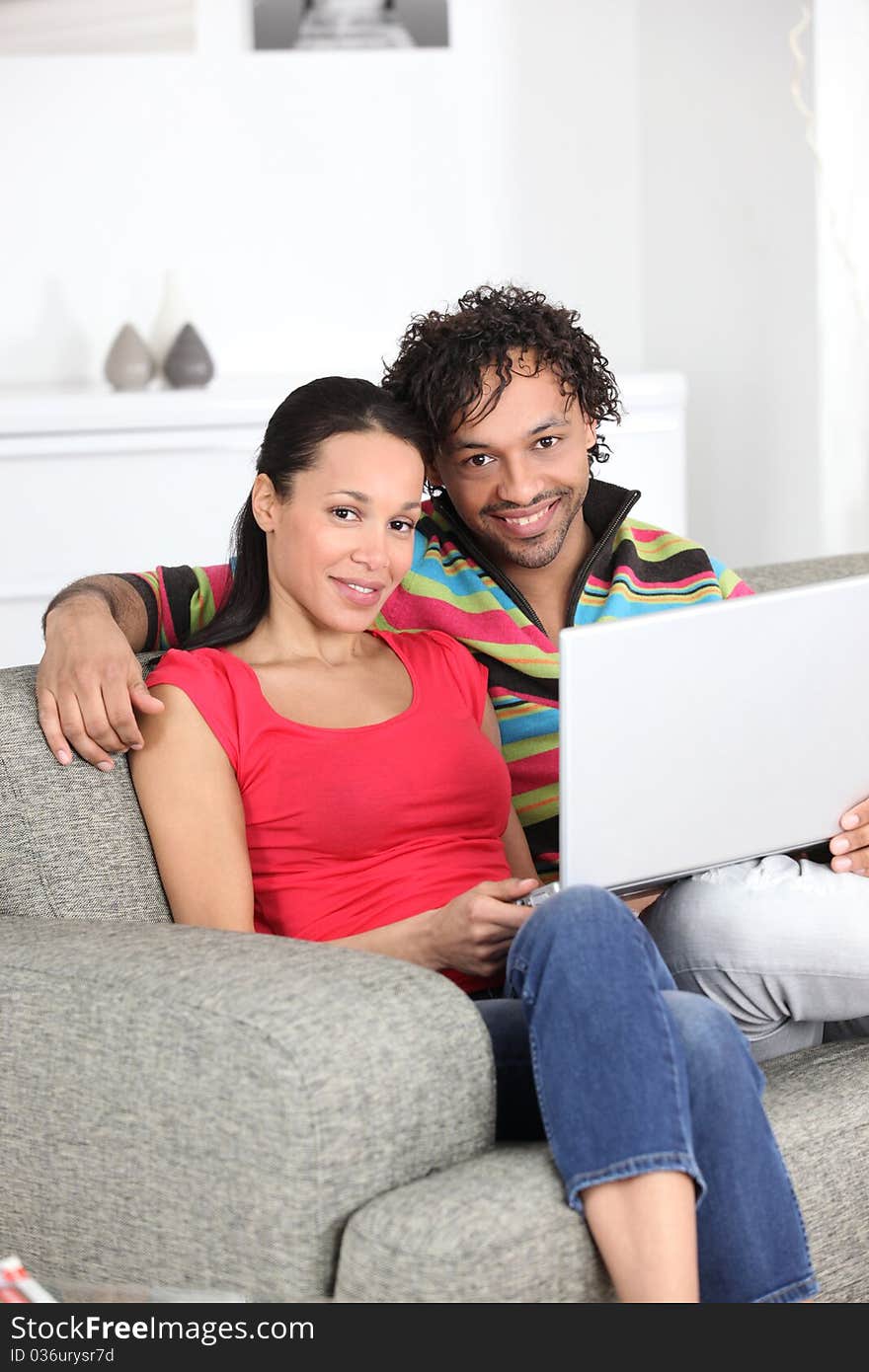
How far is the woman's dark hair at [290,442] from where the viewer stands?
1778 millimetres

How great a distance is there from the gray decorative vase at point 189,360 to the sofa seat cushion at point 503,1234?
3006mm

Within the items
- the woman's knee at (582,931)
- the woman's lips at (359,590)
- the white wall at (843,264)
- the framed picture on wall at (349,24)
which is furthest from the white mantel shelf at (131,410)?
the woman's knee at (582,931)

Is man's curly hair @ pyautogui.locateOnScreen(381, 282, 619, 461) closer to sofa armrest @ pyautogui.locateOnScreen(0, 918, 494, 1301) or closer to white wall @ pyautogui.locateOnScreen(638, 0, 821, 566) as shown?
sofa armrest @ pyautogui.locateOnScreen(0, 918, 494, 1301)

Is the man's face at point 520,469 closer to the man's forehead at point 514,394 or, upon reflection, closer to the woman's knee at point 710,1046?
the man's forehead at point 514,394

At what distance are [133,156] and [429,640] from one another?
9.28ft

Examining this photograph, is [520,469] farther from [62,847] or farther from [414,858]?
[62,847]

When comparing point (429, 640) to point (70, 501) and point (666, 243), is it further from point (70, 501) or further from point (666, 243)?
point (666, 243)


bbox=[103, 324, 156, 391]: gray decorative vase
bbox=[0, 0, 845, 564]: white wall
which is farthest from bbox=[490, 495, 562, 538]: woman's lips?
bbox=[103, 324, 156, 391]: gray decorative vase

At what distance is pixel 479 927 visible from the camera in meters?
1.48

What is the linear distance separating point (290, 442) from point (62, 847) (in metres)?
0.49

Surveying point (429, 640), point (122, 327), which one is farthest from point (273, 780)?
point (122, 327)

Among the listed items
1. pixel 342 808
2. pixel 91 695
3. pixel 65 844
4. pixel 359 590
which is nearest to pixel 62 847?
pixel 65 844

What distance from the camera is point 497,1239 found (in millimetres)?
1185
